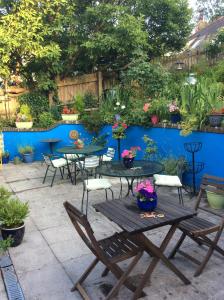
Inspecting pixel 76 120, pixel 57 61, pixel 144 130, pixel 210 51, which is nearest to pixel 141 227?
pixel 144 130

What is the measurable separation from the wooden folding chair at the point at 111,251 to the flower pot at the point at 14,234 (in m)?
1.16

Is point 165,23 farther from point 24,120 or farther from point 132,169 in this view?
point 132,169

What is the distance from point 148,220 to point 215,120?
310 cm

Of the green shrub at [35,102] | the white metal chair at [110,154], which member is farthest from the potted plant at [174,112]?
the green shrub at [35,102]

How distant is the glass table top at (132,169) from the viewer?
4277 mm

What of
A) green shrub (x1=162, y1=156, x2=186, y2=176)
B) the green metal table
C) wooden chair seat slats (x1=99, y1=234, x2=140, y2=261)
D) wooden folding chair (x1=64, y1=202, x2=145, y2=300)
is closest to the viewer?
wooden folding chair (x1=64, y1=202, x2=145, y2=300)

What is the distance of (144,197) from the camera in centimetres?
274

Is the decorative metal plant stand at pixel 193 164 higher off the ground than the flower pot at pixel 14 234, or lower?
higher

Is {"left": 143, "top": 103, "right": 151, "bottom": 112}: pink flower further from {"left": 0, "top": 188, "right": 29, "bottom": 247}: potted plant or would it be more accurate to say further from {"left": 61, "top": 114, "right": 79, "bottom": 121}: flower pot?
{"left": 0, "top": 188, "right": 29, "bottom": 247}: potted plant

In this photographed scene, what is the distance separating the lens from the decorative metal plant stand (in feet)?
17.4

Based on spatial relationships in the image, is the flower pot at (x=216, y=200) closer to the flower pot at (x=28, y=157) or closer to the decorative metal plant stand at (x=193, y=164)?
the decorative metal plant stand at (x=193, y=164)

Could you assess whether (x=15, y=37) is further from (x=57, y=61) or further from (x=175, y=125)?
(x=175, y=125)

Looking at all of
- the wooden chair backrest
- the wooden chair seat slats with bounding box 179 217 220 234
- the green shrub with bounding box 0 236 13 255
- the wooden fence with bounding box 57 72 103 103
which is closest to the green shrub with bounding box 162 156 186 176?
the wooden chair backrest

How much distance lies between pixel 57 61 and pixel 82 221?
319 inches
